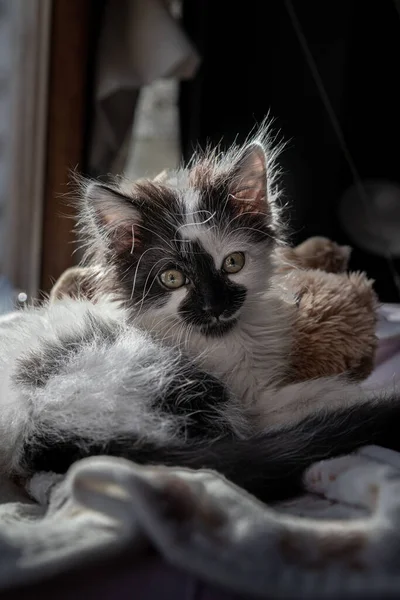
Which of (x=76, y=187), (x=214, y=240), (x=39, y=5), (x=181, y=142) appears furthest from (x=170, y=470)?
(x=181, y=142)

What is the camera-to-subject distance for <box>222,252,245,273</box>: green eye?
3.30 feet

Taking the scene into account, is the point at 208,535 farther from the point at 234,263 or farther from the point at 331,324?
the point at 331,324

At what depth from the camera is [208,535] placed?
61cm

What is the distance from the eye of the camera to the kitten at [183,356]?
817mm

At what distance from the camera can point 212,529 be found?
62 cm

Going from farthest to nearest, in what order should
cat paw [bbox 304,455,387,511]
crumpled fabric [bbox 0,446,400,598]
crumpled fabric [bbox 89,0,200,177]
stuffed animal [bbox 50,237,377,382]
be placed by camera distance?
crumpled fabric [bbox 89,0,200,177]
stuffed animal [bbox 50,237,377,382]
cat paw [bbox 304,455,387,511]
crumpled fabric [bbox 0,446,400,598]

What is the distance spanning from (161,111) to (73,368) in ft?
7.54

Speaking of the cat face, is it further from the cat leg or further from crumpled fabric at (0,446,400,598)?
crumpled fabric at (0,446,400,598)

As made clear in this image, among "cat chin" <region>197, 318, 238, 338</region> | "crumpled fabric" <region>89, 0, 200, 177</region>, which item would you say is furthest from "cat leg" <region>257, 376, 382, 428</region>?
"crumpled fabric" <region>89, 0, 200, 177</region>

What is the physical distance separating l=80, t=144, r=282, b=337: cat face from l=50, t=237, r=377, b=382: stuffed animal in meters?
Answer: 0.11

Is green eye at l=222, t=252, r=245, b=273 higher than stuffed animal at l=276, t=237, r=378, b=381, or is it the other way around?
green eye at l=222, t=252, r=245, b=273

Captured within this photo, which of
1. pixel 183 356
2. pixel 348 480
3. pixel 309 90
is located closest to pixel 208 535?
pixel 348 480

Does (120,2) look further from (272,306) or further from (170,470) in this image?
(170,470)

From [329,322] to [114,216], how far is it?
40 centimetres
